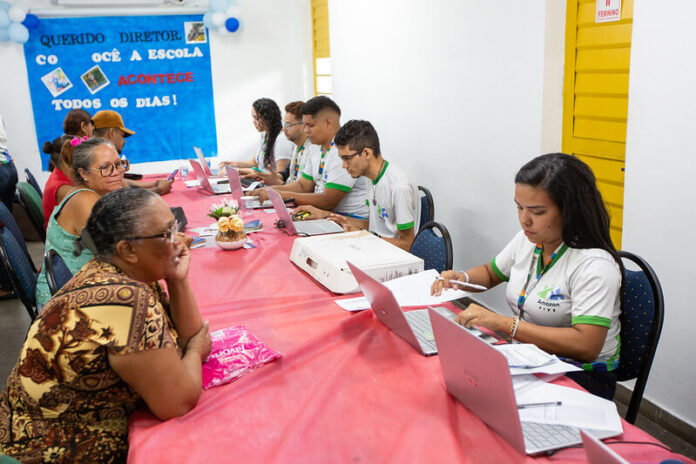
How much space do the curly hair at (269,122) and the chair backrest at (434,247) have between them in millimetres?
2963

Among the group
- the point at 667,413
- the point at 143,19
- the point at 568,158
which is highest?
the point at 143,19

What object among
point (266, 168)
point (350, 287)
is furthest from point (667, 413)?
point (266, 168)

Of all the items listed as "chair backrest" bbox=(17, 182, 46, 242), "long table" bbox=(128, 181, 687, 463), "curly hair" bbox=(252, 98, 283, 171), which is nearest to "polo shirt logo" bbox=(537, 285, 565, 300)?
"long table" bbox=(128, 181, 687, 463)

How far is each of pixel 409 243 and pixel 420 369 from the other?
1.34 m

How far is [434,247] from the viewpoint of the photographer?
2420mm

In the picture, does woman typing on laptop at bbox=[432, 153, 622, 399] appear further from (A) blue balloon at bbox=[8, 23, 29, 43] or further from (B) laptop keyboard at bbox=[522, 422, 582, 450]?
(A) blue balloon at bbox=[8, 23, 29, 43]

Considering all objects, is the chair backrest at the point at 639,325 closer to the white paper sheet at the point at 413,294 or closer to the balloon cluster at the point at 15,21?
the white paper sheet at the point at 413,294

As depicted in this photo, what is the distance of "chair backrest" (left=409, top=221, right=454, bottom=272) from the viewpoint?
90.9 inches

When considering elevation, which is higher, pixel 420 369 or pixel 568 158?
pixel 568 158

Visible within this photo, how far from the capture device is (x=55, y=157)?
333cm

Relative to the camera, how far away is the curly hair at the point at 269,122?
17.2 feet

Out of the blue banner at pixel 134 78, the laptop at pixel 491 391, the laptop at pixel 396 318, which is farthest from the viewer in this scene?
the blue banner at pixel 134 78

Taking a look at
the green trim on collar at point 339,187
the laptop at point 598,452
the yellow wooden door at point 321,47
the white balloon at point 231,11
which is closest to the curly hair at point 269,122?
the yellow wooden door at point 321,47

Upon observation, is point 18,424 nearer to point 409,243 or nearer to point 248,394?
point 248,394
